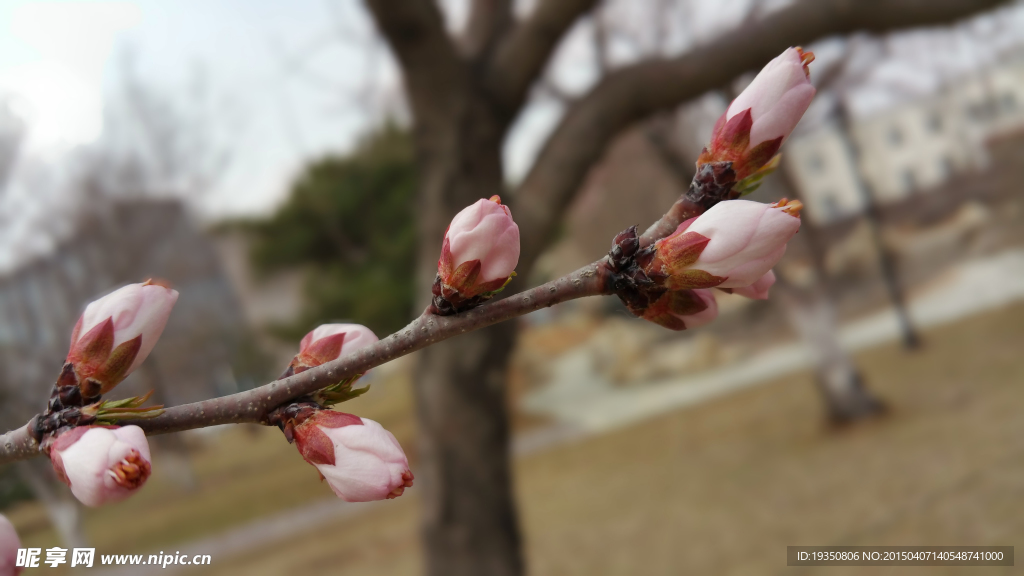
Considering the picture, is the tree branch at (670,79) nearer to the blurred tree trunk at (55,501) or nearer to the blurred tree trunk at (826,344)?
the blurred tree trunk at (55,501)

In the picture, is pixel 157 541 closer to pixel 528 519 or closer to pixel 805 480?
pixel 528 519

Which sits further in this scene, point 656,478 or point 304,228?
point 304,228

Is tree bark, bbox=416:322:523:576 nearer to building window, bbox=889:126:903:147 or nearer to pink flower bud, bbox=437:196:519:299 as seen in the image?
pink flower bud, bbox=437:196:519:299

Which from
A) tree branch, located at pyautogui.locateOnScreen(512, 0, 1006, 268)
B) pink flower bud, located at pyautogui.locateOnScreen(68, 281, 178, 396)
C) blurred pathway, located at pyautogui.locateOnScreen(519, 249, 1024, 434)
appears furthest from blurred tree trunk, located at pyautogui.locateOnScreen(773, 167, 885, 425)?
pink flower bud, located at pyautogui.locateOnScreen(68, 281, 178, 396)

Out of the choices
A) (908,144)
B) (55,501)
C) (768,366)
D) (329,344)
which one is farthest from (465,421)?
(908,144)

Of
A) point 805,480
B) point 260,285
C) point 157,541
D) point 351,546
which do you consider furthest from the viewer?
point 260,285

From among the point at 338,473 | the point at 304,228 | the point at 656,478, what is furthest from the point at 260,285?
the point at 338,473

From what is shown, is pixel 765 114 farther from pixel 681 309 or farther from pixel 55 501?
pixel 55 501
